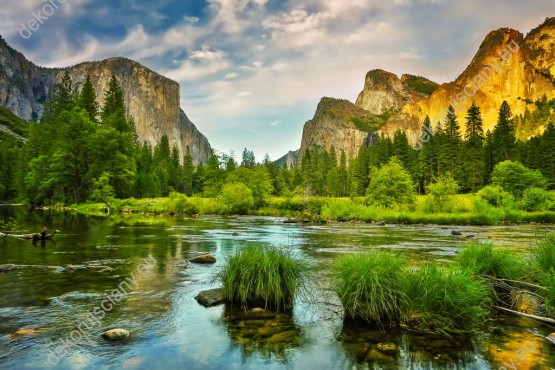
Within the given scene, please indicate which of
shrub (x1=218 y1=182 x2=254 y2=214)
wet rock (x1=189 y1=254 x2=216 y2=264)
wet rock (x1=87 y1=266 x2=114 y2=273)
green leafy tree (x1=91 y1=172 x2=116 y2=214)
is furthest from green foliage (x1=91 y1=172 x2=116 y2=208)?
wet rock (x1=87 y1=266 x2=114 y2=273)

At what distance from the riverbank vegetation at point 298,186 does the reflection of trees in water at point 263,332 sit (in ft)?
117

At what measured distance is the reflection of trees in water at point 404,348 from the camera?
21.2 ft

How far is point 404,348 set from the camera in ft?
22.9

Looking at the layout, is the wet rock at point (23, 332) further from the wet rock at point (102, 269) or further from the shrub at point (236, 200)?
the shrub at point (236, 200)

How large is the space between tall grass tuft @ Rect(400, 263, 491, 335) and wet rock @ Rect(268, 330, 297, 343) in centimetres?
244

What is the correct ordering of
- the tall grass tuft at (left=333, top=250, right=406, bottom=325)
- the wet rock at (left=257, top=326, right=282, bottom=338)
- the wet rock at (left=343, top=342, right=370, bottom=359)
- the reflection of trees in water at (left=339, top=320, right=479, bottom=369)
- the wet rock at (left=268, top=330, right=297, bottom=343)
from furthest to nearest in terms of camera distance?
1. the tall grass tuft at (left=333, top=250, right=406, bottom=325)
2. the wet rock at (left=257, top=326, right=282, bottom=338)
3. the wet rock at (left=268, top=330, right=297, bottom=343)
4. the wet rock at (left=343, top=342, right=370, bottom=359)
5. the reflection of trees in water at (left=339, top=320, right=479, bottom=369)

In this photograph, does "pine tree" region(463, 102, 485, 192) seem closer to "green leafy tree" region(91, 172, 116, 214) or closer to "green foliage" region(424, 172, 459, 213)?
"green foliage" region(424, 172, 459, 213)

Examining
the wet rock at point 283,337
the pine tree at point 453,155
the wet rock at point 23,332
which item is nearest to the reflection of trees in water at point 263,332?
the wet rock at point 283,337

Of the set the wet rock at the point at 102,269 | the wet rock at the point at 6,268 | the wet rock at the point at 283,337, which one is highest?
the wet rock at the point at 6,268

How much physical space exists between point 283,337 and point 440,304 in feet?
11.2

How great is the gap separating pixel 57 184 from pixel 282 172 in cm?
7957

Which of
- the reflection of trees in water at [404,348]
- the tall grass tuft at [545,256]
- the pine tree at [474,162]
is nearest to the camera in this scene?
the reflection of trees in water at [404,348]

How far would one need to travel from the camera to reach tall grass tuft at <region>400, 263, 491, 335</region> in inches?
307

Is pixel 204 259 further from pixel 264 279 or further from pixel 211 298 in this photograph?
pixel 264 279
